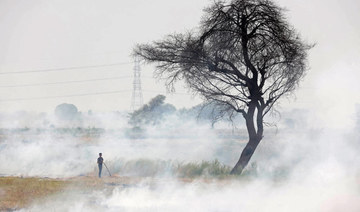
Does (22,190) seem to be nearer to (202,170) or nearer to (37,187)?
(37,187)

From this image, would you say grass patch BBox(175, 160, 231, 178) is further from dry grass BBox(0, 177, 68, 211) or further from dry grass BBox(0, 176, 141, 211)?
dry grass BBox(0, 177, 68, 211)

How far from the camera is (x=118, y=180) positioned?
92.3 feet

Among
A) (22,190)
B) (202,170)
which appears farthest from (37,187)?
(202,170)

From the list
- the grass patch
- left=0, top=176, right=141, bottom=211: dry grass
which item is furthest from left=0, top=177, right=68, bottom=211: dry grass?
the grass patch

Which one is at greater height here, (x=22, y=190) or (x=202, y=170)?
(x=202, y=170)

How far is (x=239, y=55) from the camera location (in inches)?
1135

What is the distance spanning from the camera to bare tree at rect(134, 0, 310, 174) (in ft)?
92.5

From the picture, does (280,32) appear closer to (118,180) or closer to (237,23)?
(237,23)

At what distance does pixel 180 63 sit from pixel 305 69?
6374mm

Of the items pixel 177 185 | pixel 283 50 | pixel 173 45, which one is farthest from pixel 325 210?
pixel 173 45

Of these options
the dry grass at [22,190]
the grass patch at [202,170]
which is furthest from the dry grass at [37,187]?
the grass patch at [202,170]

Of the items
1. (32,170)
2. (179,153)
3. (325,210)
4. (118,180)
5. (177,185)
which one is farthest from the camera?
(179,153)

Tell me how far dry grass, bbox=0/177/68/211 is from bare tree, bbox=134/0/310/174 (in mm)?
7875

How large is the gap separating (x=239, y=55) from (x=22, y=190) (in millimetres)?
12133
